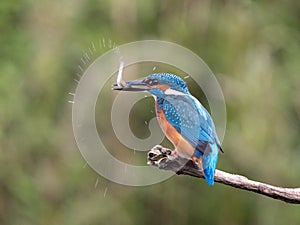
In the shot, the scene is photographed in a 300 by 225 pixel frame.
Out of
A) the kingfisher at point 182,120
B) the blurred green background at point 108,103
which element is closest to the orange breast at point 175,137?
the kingfisher at point 182,120

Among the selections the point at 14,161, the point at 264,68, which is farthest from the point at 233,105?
the point at 14,161

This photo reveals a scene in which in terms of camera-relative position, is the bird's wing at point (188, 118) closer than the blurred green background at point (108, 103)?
Yes

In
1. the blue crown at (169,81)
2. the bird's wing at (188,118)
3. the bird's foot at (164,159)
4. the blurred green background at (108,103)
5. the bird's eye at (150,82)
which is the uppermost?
the blurred green background at (108,103)

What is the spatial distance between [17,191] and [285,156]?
1111mm

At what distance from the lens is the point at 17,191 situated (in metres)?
2.62

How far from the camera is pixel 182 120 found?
748 mm

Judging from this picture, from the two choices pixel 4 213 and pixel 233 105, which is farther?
pixel 4 213

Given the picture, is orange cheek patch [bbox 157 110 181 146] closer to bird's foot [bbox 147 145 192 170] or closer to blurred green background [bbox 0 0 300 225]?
bird's foot [bbox 147 145 192 170]

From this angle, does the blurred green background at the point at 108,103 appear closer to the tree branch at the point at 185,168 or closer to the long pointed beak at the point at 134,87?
the tree branch at the point at 185,168

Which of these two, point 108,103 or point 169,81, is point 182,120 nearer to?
point 169,81

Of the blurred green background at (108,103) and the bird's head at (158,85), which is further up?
the blurred green background at (108,103)

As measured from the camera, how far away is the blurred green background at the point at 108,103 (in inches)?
93.7

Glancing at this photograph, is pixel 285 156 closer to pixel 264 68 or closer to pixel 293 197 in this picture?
pixel 264 68

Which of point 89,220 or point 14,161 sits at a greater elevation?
point 14,161
